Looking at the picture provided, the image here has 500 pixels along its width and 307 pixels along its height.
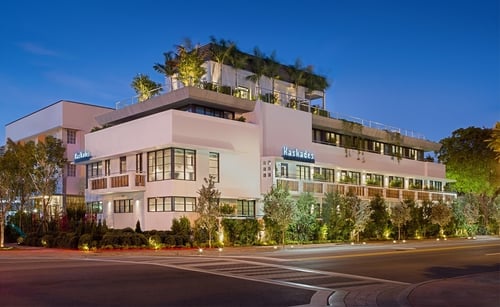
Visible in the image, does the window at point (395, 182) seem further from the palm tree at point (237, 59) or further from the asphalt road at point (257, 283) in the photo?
the asphalt road at point (257, 283)

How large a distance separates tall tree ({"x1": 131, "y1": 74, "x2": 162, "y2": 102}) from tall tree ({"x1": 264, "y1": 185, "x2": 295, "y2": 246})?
1520 cm

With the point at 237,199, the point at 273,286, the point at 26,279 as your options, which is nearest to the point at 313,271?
the point at 273,286

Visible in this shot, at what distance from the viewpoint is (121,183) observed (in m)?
42.4

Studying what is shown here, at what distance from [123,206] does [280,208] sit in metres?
13.2

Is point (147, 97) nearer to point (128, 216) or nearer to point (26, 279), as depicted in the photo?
point (128, 216)

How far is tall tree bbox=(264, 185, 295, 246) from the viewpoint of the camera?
39.7 m

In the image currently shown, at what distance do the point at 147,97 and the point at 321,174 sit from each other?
1681 cm

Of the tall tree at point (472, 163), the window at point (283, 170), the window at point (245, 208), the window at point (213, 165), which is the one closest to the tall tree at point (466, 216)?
the tall tree at point (472, 163)

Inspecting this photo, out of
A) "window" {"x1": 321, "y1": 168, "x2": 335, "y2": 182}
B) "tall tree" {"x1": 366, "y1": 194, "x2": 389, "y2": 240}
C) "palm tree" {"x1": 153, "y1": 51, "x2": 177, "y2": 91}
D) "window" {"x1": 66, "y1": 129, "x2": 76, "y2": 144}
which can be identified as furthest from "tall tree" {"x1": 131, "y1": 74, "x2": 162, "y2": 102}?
"tall tree" {"x1": 366, "y1": 194, "x2": 389, "y2": 240}

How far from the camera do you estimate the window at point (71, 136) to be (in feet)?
190

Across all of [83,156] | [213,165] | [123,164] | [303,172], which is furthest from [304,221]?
[83,156]

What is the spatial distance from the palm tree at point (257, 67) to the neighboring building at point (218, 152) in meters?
1.01

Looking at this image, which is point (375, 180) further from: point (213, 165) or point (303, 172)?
point (213, 165)

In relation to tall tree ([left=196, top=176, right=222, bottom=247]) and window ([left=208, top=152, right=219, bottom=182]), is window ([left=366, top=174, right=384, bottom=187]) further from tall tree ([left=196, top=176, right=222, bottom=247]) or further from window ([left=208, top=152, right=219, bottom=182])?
tall tree ([left=196, top=176, right=222, bottom=247])
